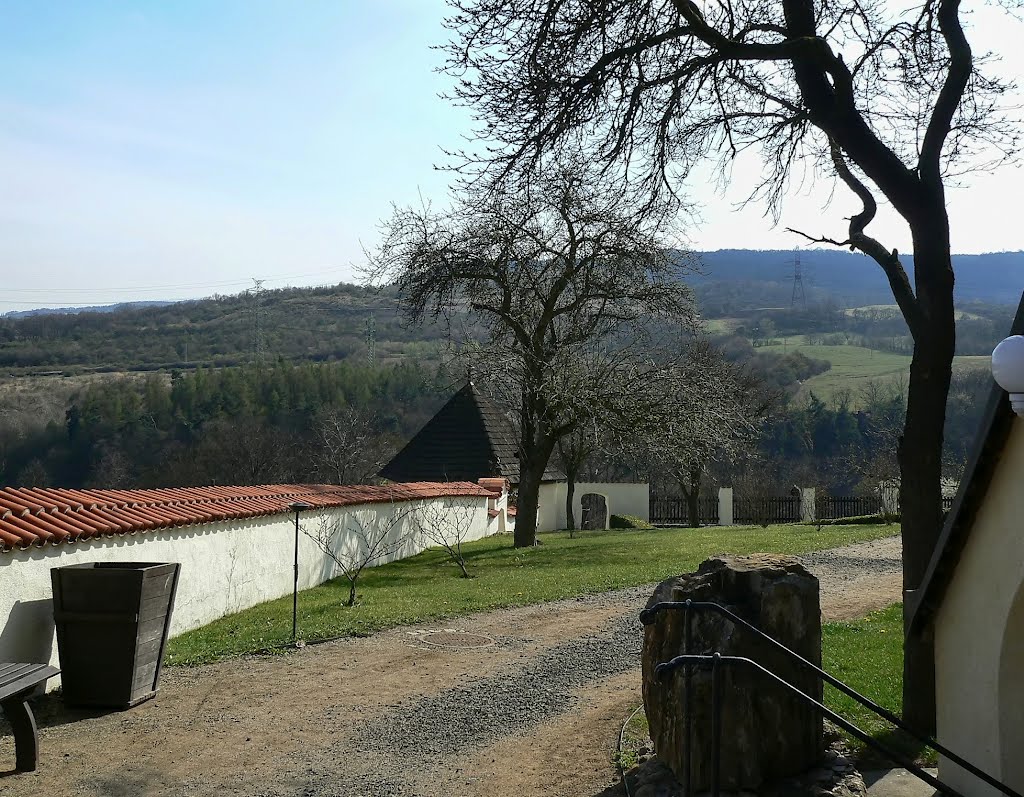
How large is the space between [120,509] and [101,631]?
2661 millimetres

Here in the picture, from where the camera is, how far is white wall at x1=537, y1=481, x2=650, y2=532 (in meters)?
35.5

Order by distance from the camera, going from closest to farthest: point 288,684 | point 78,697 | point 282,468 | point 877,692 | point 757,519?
point 877,692, point 78,697, point 288,684, point 757,519, point 282,468

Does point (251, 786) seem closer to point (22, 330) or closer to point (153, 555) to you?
point (153, 555)

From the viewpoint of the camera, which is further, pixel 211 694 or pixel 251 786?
pixel 211 694

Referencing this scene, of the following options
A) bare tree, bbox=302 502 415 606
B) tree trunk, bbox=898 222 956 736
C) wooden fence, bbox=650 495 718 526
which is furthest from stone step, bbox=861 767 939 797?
wooden fence, bbox=650 495 718 526

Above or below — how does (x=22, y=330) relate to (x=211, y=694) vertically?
above

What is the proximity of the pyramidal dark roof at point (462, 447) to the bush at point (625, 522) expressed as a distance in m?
6.32

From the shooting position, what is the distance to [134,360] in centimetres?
9062

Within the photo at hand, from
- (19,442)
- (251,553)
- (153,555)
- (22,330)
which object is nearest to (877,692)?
(153,555)

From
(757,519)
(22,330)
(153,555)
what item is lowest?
(757,519)

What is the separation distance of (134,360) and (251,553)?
83.7 metres

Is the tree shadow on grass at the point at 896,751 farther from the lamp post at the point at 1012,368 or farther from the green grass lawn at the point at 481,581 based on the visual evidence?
the green grass lawn at the point at 481,581

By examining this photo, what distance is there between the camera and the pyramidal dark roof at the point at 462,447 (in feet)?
99.9

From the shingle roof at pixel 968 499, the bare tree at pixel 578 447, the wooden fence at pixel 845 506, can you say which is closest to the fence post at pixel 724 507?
the wooden fence at pixel 845 506
